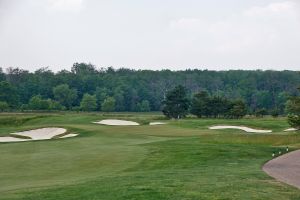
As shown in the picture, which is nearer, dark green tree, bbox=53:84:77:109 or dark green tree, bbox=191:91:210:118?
dark green tree, bbox=191:91:210:118

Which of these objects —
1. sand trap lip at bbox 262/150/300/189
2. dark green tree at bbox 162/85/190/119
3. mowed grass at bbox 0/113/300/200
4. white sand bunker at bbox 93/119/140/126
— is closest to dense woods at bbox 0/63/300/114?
dark green tree at bbox 162/85/190/119

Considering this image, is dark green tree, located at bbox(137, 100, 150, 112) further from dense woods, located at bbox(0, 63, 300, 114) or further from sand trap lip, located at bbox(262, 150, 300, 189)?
sand trap lip, located at bbox(262, 150, 300, 189)

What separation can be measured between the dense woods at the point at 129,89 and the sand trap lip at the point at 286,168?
3031 inches

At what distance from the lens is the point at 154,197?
12.5 metres

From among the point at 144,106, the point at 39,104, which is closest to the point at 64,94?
the point at 39,104

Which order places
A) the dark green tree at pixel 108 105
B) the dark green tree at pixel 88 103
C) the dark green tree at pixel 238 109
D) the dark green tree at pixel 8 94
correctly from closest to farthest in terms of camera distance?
the dark green tree at pixel 238 109 < the dark green tree at pixel 8 94 < the dark green tree at pixel 88 103 < the dark green tree at pixel 108 105

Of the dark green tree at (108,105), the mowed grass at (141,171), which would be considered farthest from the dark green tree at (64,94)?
the mowed grass at (141,171)

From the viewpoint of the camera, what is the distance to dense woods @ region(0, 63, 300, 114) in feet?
358

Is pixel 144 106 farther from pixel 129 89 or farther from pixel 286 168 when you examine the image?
pixel 286 168

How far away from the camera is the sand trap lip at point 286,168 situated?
16.9m

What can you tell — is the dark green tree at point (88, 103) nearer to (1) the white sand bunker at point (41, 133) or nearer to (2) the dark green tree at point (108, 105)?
(2) the dark green tree at point (108, 105)

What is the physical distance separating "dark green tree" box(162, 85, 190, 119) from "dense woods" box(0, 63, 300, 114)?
777 inches

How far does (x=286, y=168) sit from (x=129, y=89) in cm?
11218

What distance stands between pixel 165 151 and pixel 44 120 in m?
37.2
